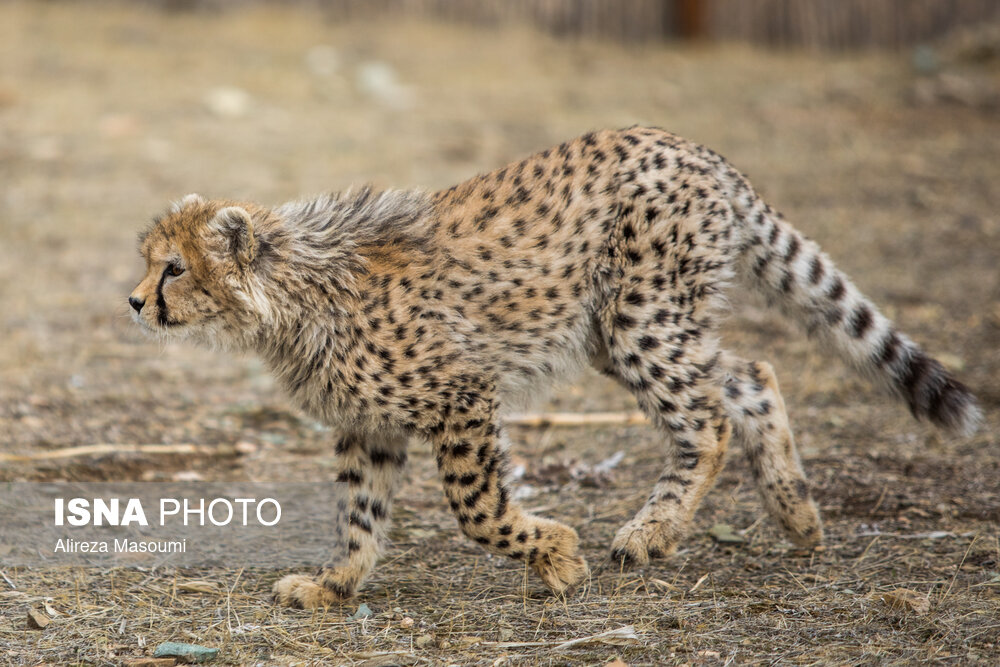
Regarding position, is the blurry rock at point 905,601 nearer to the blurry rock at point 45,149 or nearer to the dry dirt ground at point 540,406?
the dry dirt ground at point 540,406

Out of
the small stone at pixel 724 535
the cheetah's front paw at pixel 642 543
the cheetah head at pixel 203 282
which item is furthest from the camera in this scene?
the small stone at pixel 724 535

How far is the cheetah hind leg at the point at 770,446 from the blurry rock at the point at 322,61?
802cm

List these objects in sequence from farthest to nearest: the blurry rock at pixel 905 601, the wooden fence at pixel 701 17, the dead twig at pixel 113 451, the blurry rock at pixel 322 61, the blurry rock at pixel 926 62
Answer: the wooden fence at pixel 701 17 < the blurry rock at pixel 322 61 < the blurry rock at pixel 926 62 < the dead twig at pixel 113 451 < the blurry rock at pixel 905 601

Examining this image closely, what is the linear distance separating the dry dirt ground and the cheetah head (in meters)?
0.88

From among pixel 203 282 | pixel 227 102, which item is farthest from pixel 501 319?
pixel 227 102

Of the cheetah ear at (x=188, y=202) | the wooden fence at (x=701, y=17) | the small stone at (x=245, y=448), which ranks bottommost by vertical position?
the small stone at (x=245, y=448)

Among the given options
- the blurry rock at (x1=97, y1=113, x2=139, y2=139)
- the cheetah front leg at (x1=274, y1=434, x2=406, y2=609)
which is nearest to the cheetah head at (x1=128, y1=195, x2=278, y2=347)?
the cheetah front leg at (x1=274, y1=434, x2=406, y2=609)

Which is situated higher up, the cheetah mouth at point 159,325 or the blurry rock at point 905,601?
the cheetah mouth at point 159,325

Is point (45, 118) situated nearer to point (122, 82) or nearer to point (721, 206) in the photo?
point (122, 82)

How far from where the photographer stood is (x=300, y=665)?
322cm

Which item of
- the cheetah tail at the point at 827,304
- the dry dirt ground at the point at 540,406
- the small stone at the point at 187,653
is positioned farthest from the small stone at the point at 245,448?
the cheetah tail at the point at 827,304

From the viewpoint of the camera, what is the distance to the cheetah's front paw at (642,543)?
3939mm

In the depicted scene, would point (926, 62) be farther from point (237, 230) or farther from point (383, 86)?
point (237, 230)

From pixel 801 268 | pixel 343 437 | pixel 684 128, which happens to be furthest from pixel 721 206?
pixel 684 128
